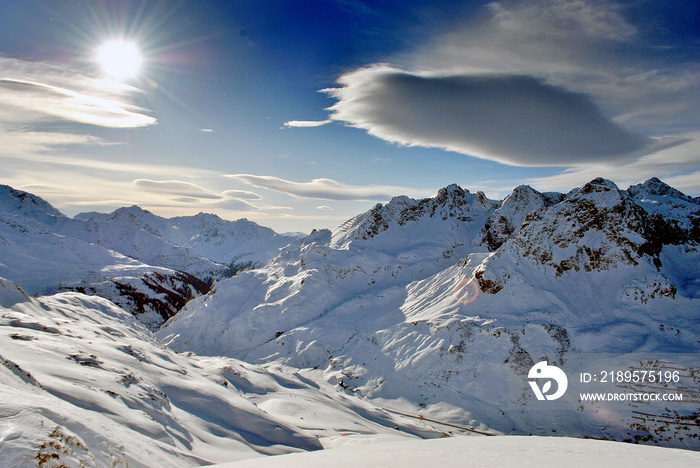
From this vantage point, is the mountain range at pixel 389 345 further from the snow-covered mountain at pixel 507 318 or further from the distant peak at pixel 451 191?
the distant peak at pixel 451 191

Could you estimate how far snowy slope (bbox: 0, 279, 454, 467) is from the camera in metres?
7.32

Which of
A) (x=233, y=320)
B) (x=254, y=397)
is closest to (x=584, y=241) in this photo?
(x=254, y=397)

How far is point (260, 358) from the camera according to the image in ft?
245

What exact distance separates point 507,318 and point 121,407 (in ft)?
196

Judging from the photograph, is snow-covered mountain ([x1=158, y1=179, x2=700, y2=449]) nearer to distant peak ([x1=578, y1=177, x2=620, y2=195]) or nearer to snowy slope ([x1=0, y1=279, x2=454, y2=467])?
distant peak ([x1=578, y1=177, x2=620, y2=195])

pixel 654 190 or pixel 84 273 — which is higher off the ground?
pixel 654 190

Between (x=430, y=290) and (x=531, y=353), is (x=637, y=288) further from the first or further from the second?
(x=430, y=290)

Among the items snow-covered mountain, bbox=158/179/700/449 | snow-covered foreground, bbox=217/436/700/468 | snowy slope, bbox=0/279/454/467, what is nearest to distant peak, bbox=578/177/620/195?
snow-covered mountain, bbox=158/179/700/449

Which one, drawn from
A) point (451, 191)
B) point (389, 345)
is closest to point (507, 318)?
point (389, 345)

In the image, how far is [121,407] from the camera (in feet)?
51.8

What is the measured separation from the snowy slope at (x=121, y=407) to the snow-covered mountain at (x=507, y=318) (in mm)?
14134

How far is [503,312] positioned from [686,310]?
88.1 feet

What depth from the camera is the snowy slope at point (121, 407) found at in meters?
7.32

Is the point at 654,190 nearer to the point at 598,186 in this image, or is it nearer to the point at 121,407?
the point at 598,186
